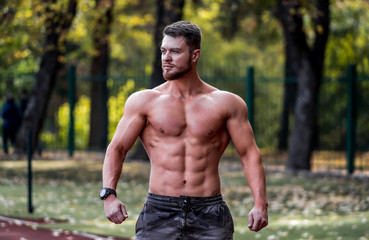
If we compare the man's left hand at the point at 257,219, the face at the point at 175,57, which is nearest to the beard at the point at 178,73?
the face at the point at 175,57

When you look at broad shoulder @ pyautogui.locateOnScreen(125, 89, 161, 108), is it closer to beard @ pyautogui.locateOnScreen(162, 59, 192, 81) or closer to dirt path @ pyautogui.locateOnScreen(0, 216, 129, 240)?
beard @ pyautogui.locateOnScreen(162, 59, 192, 81)

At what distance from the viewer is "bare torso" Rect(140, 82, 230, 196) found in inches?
179

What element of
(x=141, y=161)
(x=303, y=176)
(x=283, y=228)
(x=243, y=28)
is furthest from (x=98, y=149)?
(x=283, y=228)

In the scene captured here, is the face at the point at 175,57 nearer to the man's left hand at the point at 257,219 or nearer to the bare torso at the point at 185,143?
the bare torso at the point at 185,143

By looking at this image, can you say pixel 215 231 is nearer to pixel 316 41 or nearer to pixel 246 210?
pixel 246 210

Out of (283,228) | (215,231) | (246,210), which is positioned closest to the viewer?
(215,231)

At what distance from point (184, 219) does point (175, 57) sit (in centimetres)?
88

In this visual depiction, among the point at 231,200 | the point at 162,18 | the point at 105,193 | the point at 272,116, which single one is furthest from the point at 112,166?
the point at 272,116

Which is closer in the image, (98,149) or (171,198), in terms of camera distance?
(171,198)

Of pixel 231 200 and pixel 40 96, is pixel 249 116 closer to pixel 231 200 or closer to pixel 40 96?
pixel 40 96

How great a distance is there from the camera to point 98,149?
25.8 m

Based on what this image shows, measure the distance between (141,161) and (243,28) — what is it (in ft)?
49.4

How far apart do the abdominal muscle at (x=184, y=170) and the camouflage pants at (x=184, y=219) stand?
0.04 m

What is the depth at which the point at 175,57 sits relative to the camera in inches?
179
